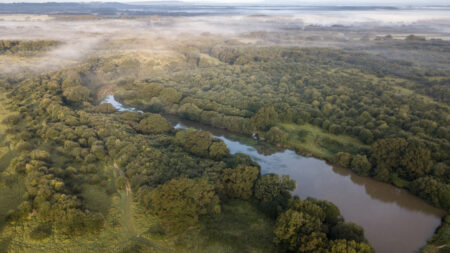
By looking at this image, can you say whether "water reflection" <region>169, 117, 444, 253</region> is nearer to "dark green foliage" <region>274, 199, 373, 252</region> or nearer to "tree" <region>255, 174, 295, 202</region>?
"tree" <region>255, 174, 295, 202</region>

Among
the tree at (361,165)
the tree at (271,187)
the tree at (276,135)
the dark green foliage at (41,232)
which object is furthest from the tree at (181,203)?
the tree at (361,165)

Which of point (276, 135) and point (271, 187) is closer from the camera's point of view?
point (271, 187)

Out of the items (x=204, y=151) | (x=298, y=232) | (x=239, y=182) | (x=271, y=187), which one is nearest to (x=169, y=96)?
(x=204, y=151)

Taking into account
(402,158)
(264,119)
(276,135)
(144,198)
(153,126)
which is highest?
(264,119)

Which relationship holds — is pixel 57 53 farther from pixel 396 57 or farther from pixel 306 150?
pixel 396 57

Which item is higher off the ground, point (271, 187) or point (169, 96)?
point (169, 96)

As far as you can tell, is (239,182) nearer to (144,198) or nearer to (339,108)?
(144,198)
